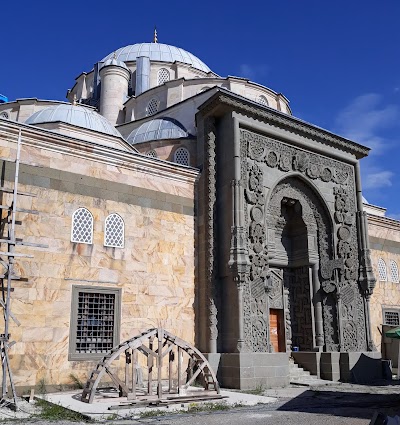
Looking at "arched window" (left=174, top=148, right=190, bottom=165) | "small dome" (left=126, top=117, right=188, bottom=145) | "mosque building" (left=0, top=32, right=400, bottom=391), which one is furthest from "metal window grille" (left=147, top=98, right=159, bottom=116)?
"arched window" (left=174, top=148, right=190, bottom=165)

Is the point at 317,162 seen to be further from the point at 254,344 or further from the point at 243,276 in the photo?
the point at 254,344

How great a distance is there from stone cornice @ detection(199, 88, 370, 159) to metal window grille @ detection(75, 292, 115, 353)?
19.0ft

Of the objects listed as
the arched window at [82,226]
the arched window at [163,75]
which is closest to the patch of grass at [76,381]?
the arched window at [82,226]

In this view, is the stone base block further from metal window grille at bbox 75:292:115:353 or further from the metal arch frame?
metal window grille at bbox 75:292:115:353

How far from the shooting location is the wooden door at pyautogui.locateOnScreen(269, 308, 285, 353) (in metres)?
14.0

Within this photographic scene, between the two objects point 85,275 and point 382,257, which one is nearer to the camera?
point 85,275

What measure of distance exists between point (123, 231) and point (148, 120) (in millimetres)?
8253

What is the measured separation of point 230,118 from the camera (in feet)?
43.5

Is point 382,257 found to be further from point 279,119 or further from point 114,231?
point 114,231

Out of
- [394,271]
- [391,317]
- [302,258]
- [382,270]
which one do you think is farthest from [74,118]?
[391,317]

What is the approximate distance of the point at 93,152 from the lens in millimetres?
11664

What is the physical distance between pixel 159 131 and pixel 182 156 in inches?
75.0

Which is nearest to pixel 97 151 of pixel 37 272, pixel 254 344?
pixel 37 272

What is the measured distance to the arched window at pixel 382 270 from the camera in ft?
60.5
